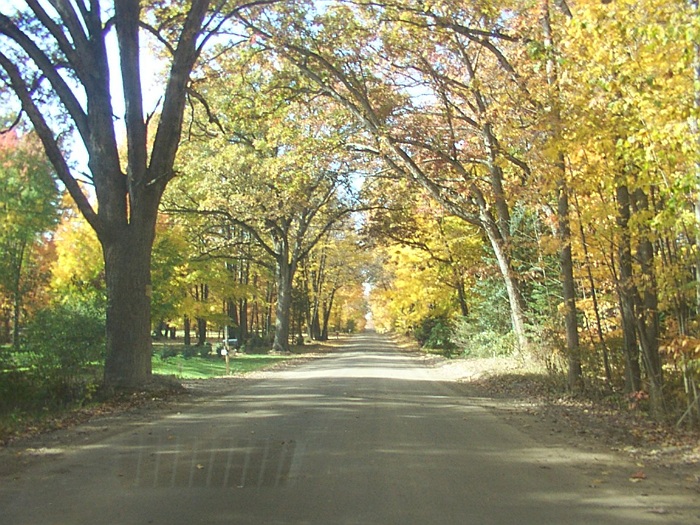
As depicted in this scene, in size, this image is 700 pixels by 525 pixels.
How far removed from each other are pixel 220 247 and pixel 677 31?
3153 centimetres

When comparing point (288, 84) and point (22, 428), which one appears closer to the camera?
point (22, 428)

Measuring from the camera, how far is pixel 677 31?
24.1ft

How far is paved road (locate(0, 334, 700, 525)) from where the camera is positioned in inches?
226

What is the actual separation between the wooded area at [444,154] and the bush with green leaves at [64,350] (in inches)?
10.0

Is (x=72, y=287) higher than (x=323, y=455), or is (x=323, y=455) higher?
(x=72, y=287)

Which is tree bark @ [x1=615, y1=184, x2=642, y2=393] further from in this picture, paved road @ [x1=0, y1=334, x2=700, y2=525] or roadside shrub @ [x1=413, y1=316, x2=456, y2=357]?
roadside shrub @ [x1=413, y1=316, x2=456, y2=357]

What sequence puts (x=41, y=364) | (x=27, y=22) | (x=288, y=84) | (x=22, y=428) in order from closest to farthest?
(x=22, y=428) → (x=41, y=364) → (x=27, y=22) → (x=288, y=84)

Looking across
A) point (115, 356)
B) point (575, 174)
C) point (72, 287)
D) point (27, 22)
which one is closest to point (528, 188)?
point (575, 174)

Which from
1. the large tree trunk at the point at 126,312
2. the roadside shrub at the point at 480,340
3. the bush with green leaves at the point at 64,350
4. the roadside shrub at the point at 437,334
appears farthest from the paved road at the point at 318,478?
the roadside shrub at the point at 437,334

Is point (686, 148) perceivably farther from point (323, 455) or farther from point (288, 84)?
point (288, 84)

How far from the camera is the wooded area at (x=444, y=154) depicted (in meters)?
9.52

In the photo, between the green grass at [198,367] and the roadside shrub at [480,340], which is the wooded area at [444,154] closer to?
the roadside shrub at [480,340]

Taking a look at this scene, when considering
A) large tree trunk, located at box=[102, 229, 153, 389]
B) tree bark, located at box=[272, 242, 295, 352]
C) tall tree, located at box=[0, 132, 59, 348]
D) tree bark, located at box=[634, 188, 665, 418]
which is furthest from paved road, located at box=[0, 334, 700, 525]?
tree bark, located at box=[272, 242, 295, 352]

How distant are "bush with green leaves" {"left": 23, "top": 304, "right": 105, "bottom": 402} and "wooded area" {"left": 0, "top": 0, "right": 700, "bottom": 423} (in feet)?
0.83
